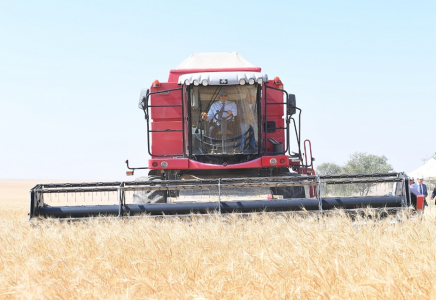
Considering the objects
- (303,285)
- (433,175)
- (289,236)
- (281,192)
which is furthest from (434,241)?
(433,175)

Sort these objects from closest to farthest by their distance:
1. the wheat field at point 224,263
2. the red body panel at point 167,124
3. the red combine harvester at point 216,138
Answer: the wheat field at point 224,263 → the red combine harvester at point 216,138 → the red body panel at point 167,124

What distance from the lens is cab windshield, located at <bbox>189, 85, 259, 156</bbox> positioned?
8.92 metres

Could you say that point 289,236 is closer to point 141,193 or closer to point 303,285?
point 303,285

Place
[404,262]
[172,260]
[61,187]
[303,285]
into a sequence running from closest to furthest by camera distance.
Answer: [303,285]
[404,262]
[172,260]
[61,187]

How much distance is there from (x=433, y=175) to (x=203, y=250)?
97.6 feet

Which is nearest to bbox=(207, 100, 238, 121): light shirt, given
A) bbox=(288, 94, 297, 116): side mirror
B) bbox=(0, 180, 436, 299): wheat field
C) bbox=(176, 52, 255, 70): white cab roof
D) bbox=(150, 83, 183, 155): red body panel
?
bbox=(150, 83, 183, 155): red body panel

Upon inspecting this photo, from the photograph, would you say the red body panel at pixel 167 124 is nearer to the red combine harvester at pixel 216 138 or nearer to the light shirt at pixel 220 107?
the red combine harvester at pixel 216 138

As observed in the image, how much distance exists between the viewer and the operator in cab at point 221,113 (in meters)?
8.95

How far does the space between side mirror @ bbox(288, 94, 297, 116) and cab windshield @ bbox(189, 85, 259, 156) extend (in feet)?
1.68

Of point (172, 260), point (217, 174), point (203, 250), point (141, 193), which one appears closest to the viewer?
point (172, 260)

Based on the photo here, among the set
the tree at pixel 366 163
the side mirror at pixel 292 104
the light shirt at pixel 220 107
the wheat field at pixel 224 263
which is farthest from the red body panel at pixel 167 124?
the tree at pixel 366 163

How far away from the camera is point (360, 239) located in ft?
14.8

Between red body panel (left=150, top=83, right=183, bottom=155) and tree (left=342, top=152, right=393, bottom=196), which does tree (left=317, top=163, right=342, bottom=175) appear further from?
red body panel (left=150, top=83, right=183, bottom=155)

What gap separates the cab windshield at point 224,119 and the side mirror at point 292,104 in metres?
0.51
